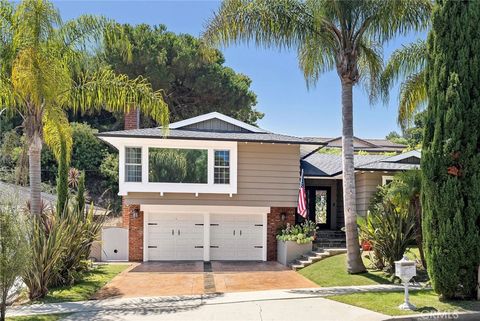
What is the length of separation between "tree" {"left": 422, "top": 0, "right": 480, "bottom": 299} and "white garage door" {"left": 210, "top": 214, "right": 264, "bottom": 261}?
374 inches

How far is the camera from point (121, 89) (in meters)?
11.7

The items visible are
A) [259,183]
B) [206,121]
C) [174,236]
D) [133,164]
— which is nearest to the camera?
[133,164]

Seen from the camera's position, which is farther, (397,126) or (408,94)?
(397,126)

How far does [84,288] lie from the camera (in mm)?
11320

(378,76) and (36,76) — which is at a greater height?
(378,76)

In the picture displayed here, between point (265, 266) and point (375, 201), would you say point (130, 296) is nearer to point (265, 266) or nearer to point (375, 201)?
point (265, 266)

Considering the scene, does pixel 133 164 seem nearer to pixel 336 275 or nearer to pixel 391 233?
pixel 336 275

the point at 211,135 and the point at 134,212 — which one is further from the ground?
the point at 211,135

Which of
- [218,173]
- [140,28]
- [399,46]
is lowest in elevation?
[218,173]

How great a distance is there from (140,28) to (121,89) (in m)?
19.3

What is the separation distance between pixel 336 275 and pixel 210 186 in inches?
251

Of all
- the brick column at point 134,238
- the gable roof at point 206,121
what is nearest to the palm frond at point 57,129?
the brick column at point 134,238

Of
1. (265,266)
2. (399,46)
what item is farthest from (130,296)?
(399,46)

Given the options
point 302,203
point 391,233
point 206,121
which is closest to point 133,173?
point 206,121
